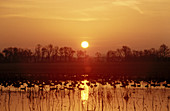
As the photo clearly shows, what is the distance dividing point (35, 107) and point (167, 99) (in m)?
6.76

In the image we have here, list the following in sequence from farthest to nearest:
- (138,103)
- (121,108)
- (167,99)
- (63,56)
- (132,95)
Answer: (63,56) → (132,95) → (167,99) → (138,103) → (121,108)

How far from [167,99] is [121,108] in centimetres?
Result: 332

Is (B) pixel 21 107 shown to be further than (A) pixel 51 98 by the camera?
No

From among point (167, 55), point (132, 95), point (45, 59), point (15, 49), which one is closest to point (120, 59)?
point (167, 55)

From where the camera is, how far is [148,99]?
47.6 ft

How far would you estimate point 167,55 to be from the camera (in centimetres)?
10488

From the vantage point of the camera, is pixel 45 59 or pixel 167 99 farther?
pixel 45 59

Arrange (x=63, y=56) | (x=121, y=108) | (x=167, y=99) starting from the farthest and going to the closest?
(x=63, y=56)
(x=167, y=99)
(x=121, y=108)

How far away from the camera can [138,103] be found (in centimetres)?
1349

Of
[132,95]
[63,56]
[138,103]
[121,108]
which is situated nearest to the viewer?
[121,108]

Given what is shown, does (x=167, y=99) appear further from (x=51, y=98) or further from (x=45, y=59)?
(x=45, y=59)

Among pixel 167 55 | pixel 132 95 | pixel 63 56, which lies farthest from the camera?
pixel 63 56

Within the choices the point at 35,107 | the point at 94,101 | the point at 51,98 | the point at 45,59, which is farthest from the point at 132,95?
the point at 45,59

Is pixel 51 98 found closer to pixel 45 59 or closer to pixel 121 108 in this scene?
pixel 121 108
